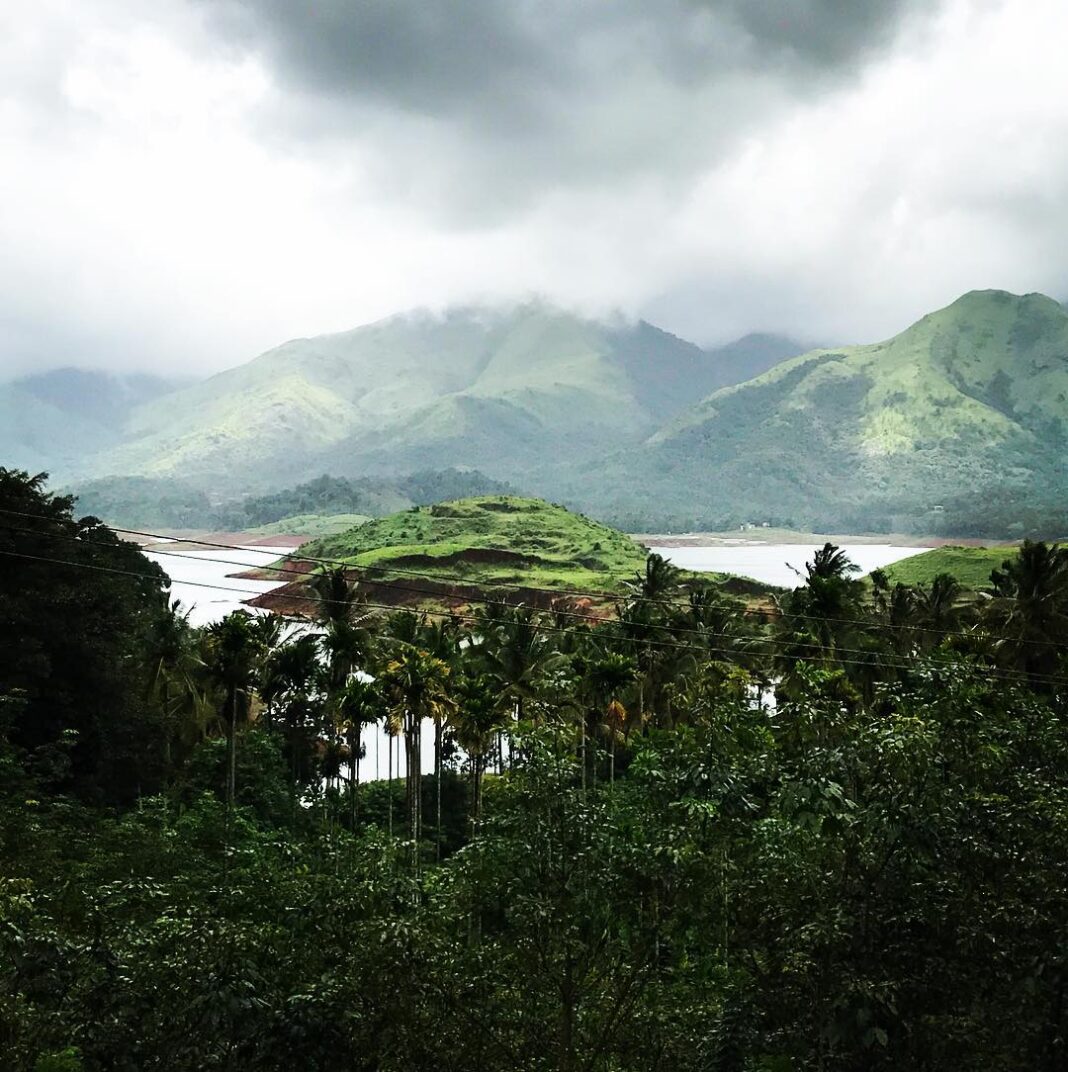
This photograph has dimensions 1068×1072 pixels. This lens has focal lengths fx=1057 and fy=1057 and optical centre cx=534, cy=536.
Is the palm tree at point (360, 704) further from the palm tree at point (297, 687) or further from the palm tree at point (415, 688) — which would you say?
the palm tree at point (297, 687)

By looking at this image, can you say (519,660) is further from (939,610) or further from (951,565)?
(951,565)

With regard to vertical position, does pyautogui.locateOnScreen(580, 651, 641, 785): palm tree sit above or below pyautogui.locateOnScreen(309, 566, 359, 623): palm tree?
below

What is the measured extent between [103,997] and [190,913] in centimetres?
234

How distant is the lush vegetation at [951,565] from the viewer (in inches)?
5423

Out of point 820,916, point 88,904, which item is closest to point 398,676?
point 88,904

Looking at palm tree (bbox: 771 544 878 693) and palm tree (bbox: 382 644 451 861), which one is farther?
palm tree (bbox: 771 544 878 693)

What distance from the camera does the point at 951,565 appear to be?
476 feet

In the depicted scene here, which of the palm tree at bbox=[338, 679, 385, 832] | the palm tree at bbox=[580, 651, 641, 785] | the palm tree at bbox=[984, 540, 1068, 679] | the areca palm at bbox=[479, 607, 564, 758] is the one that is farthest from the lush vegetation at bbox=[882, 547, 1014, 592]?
the palm tree at bbox=[338, 679, 385, 832]

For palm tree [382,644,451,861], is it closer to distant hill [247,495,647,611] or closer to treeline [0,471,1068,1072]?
treeline [0,471,1068,1072]

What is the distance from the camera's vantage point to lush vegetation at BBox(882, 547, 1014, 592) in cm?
13775

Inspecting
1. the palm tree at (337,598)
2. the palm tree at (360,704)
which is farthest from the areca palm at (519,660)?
the palm tree at (337,598)

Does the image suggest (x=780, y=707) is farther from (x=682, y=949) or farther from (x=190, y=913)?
(x=190, y=913)

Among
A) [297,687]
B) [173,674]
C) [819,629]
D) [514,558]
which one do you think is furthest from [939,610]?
[514,558]

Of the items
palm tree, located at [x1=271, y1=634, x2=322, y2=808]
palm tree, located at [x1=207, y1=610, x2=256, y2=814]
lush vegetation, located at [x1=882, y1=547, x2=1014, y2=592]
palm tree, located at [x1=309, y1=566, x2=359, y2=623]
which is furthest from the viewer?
lush vegetation, located at [x1=882, y1=547, x2=1014, y2=592]
